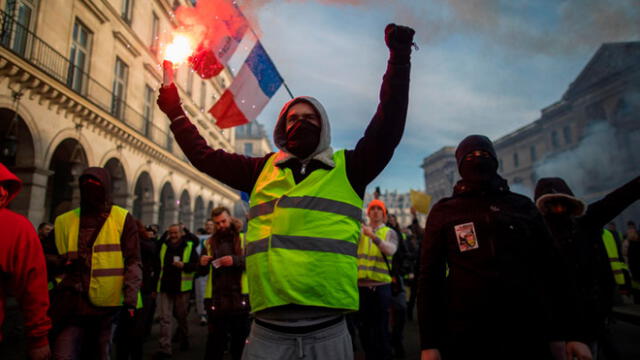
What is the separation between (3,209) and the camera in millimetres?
2309

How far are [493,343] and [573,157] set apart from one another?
160ft

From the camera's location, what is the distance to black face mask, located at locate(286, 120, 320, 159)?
2.05 meters

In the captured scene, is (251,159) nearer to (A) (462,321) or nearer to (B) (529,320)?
(A) (462,321)

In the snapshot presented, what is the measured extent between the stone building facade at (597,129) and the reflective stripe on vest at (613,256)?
2455cm

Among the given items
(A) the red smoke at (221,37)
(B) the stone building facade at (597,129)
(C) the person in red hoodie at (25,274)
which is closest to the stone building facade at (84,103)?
(A) the red smoke at (221,37)

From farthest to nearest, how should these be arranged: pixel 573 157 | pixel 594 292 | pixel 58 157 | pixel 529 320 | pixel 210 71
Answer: pixel 573 157
pixel 58 157
pixel 210 71
pixel 594 292
pixel 529 320

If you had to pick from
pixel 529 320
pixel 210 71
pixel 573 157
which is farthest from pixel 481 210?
pixel 573 157

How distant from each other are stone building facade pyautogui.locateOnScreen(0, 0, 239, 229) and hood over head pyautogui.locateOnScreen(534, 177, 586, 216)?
5871mm

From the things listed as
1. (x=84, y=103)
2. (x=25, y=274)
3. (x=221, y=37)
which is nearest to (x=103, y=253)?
(x=25, y=274)

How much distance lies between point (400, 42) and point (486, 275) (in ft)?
4.31

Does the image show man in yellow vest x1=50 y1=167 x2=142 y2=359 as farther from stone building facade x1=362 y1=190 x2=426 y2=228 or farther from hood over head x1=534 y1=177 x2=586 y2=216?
stone building facade x1=362 y1=190 x2=426 y2=228

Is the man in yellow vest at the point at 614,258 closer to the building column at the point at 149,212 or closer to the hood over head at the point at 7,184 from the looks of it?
the hood over head at the point at 7,184

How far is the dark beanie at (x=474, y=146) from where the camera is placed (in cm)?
240

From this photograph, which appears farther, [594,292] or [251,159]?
[594,292]
